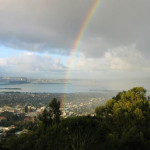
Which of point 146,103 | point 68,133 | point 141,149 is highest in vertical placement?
point 146,103

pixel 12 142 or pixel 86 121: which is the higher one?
pixel 86 121

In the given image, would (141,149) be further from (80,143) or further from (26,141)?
(26,141)

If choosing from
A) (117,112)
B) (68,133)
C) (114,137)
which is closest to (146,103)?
(117,112)

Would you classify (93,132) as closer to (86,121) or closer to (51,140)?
(86,121)

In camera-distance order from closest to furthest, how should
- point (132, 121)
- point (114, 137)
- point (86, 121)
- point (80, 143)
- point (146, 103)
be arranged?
point (80, 143) < point (114, 137) < point (86, 121) < point (132, 121) < point (146, 103)

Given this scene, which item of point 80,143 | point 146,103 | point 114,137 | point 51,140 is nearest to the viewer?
point 80,143

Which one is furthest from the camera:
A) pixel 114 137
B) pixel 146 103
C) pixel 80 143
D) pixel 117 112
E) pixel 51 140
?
pixel 146 103

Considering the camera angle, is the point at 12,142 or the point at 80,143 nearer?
the point at 80,143

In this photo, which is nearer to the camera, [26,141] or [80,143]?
[80,143]

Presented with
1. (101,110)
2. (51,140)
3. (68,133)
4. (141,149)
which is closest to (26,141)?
(51,140)
